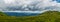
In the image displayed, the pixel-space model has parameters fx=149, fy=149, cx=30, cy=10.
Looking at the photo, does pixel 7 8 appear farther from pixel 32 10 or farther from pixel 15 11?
pixel 32 10

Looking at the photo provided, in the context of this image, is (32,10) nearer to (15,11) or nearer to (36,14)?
(36,14)

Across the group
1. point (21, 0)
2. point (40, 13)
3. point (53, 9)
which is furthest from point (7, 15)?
point (53, 9)

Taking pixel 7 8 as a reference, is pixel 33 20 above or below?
below

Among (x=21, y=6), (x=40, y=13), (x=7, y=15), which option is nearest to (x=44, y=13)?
(x=40, y=13)

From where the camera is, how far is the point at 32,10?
4.55 feet

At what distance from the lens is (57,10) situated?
138cm

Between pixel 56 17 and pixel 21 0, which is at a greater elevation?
pixel 21 0

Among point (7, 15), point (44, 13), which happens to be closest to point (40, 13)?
point (44, 13)

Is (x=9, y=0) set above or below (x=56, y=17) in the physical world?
above

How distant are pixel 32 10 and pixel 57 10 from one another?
232 millimetres

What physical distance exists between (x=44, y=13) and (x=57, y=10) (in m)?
0.12

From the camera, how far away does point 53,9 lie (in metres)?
1.39

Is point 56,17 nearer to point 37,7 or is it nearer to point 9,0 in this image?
point 37,7

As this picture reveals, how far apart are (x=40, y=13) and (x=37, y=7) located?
0.06 meters
